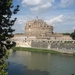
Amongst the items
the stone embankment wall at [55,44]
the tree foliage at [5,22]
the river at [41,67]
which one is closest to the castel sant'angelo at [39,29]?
the stone embankment wall at [55,44]

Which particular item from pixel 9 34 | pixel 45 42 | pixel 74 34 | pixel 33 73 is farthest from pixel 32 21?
pixel 9 34

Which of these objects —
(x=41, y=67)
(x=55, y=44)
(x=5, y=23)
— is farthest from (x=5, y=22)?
(x=55, y=44)

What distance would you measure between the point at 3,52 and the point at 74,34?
35.8m

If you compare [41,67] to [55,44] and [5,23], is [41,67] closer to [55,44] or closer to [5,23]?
[5,23]

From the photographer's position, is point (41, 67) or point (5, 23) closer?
point (5, 23)

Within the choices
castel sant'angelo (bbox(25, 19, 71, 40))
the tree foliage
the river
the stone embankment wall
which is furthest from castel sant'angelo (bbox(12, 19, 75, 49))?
the tree foliage

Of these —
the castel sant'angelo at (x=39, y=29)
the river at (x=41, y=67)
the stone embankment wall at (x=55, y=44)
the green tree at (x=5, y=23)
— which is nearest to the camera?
the green tree at (x=5, y=23)

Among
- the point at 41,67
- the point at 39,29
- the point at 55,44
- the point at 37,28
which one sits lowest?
the point at 41,67

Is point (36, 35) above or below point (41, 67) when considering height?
above

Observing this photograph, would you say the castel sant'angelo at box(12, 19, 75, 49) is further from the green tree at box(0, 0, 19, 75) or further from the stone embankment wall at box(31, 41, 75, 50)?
the green tree at box(0, 0, 19, 75)

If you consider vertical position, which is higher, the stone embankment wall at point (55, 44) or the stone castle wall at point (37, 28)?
the stone castle wall at point (37, 28)

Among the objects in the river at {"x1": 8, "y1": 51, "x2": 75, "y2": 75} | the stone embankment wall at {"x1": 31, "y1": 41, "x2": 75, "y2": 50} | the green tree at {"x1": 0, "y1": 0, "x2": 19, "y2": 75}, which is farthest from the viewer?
the stone embankment wall at {"x1": 31, "y1": 41, "x2": 75, "y2": 50}

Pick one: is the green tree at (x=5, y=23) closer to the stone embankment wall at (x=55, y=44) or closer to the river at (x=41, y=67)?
the river at (x=41, y=67)

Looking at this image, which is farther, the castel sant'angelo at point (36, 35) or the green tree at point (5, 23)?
the castel sant'angelo at point (36, 35)
